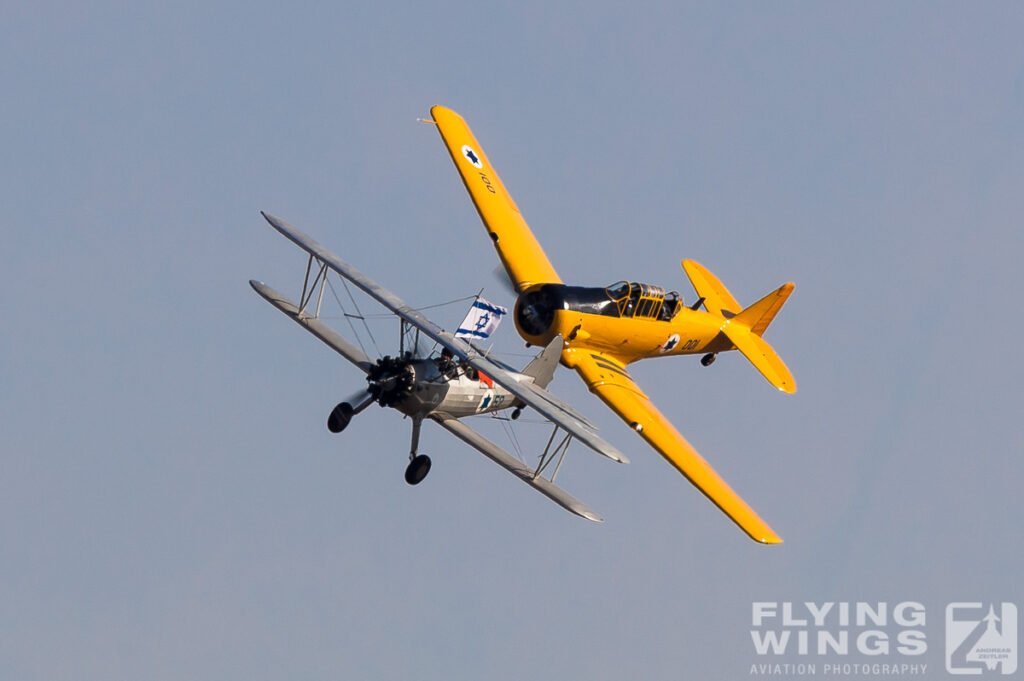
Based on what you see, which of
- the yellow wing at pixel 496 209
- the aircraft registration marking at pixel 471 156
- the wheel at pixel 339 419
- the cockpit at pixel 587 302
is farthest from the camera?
the aircraft registration marking at pixel 471 156

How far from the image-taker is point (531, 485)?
46.3 metres

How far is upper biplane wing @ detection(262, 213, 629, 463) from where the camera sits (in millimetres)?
42625

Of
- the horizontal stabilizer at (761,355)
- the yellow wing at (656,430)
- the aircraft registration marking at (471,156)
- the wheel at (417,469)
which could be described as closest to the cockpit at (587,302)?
the yellow wing at (656,430)

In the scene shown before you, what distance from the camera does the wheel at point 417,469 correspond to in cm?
4556

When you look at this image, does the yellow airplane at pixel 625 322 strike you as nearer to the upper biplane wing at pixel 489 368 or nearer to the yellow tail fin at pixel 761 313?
the yellow tail fin at pixel 761 313

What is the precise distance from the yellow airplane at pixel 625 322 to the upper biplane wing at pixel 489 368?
4.40 meters

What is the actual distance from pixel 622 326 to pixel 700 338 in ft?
12.3

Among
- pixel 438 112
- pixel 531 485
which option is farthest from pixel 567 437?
pixel 438 112

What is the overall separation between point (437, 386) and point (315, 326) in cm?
456

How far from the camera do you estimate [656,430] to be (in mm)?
48719

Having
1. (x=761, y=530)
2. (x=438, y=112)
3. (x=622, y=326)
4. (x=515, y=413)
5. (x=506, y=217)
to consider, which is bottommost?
(x=761, y=530)

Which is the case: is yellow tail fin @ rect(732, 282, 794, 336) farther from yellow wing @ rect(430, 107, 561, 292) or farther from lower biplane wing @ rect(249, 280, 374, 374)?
lower biplane wing @ rect(249, 280, 374, 374)

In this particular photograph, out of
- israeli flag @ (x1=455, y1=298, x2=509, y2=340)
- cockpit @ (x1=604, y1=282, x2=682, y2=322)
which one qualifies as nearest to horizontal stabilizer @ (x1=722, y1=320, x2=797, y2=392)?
cockpit @ (x1=604, y1=282, x2=682, y2=322)

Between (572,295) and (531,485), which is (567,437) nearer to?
(531,485)
